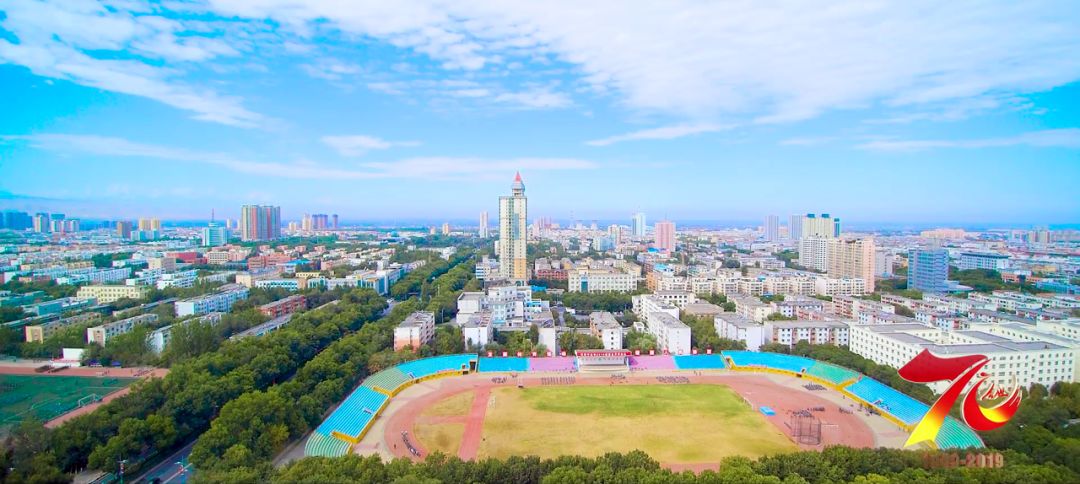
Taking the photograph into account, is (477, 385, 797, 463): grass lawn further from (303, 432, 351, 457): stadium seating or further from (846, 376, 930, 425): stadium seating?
(846, 376, 930, 425): stadium seating

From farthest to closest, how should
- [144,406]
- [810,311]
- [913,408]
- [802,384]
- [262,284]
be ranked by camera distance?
[262,284], [810,311], [802,384], [913,408], [144,406]

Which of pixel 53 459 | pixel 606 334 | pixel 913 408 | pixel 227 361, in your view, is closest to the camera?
pixel 53 459

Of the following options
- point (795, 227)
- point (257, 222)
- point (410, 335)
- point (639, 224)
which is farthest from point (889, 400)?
point (639, 224)

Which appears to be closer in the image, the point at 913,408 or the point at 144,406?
the point at 144,406

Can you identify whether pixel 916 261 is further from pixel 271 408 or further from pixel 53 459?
pixel 53 459

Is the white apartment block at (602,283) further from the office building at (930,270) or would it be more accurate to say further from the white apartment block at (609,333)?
the office building at (930,270)

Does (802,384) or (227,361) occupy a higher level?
(227,361)

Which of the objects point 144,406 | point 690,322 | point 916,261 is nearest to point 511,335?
point 690,322
